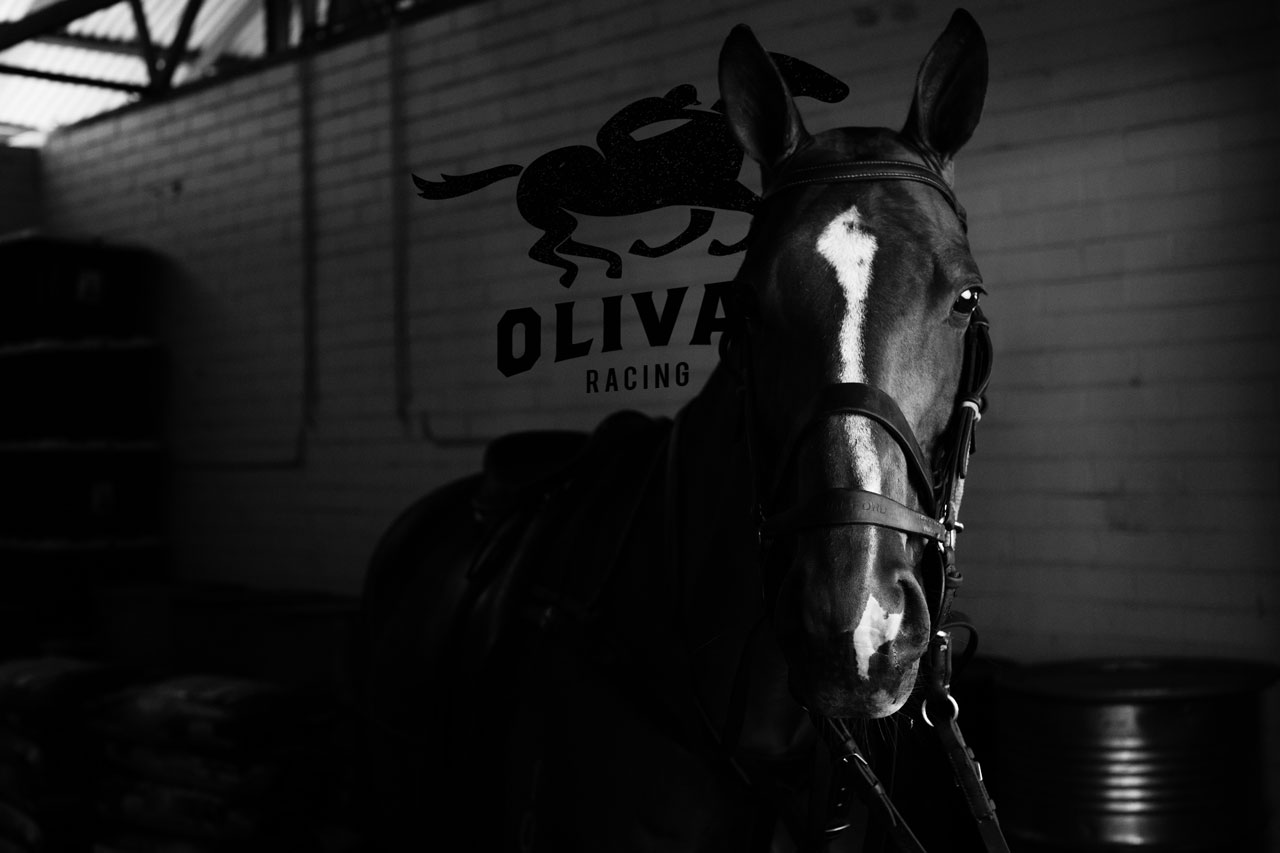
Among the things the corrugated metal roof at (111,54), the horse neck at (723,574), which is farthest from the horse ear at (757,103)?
the corrugated metal roof at (111,54)

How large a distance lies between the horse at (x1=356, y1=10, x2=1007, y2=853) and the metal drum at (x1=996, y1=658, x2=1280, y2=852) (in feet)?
3.16

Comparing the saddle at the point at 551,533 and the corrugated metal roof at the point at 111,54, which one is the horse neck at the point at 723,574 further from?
the corrugated metal roof at the point at 111,54

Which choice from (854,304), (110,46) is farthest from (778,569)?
(110,46)

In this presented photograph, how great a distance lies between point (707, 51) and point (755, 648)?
8.98ft

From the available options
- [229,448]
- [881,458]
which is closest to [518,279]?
[229,448]

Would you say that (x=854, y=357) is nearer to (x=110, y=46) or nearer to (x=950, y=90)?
(x=950, y=90)

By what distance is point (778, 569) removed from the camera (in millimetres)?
1129

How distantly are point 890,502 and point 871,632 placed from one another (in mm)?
121

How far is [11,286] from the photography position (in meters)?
5.96

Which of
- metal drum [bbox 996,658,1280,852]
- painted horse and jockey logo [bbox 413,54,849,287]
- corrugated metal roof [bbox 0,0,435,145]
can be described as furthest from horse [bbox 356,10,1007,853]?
corrugated metal roof [bbox 0,0,435,145]

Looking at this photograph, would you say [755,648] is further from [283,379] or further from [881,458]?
[283,379]

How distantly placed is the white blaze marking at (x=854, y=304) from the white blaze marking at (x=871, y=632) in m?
0.11

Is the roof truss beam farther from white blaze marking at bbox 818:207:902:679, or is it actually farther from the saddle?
white blaze marking at bbox 818:207:902:679

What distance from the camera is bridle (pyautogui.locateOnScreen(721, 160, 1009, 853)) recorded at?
3.45 ft
